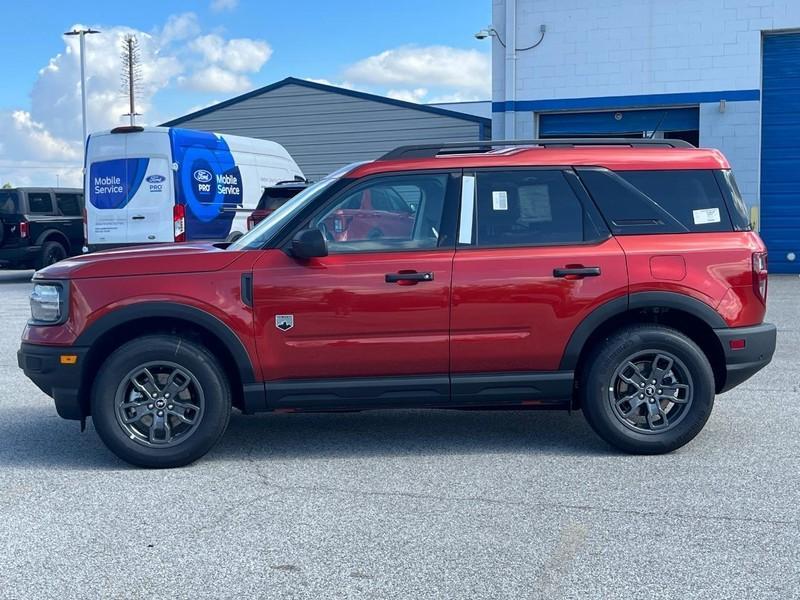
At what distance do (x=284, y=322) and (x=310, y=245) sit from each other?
476 millimetres

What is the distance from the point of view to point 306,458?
5.80 metres

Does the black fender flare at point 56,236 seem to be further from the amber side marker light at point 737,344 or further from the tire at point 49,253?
the amber side marker light at point 737,344

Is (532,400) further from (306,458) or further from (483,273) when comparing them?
(306,458)

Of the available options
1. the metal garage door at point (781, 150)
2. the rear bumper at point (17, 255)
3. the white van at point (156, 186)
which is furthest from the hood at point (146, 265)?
the metal garage door at point (781, 150)

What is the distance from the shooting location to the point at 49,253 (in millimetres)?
19625

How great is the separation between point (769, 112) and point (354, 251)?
15801 millimetres

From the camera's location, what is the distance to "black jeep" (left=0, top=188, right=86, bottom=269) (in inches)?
754

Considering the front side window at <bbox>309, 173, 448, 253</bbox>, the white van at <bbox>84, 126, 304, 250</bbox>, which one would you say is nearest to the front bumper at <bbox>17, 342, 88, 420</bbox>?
the front side window at <bbox>309, 173, 448, 253</bbox>

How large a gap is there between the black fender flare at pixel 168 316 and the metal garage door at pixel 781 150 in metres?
15.8

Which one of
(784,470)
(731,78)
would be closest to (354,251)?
(784,470)

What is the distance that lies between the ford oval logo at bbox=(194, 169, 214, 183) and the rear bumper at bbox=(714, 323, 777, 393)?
1167 cm

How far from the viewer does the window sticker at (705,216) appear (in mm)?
5785

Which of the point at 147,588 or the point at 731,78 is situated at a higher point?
the point at 731,78

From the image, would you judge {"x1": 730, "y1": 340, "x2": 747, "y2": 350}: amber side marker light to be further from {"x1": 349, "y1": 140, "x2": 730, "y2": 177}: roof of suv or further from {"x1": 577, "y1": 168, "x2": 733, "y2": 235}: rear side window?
{"x1": 349, "y1": 140, "x2": 730, "y2": 177}: roof of suv
